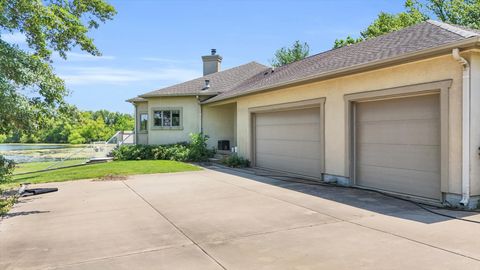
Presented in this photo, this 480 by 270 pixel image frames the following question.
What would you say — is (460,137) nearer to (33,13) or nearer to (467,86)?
(467,86)

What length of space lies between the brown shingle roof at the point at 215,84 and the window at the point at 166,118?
1133mm

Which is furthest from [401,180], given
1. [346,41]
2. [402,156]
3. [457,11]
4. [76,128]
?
[346,41]

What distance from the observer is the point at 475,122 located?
666 centimetres

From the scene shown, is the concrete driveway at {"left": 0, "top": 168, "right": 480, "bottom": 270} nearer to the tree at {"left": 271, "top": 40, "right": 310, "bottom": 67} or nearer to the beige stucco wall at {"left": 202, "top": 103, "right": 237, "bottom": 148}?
the beige stucco wall at {"left": 202, "top": 103, "right": 237, "bottom": 148}

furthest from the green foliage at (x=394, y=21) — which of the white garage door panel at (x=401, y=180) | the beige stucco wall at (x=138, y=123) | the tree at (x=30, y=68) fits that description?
the tree at (x=30, y=68)

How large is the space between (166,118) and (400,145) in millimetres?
14515

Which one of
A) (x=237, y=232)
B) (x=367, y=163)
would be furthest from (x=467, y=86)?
(x=237, y=232)

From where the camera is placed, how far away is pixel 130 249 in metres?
4.72

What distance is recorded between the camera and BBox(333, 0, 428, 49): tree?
2942 cm

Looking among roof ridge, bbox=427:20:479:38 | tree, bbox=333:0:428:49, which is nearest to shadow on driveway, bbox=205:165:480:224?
roof ridge, bbox=427:20:479:38

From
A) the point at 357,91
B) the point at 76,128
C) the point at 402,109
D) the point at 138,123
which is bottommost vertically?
the point at 76,128

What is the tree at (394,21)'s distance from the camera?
29.4 metres

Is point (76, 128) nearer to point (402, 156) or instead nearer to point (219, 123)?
point (219, 123)

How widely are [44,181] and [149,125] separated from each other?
8.30m
